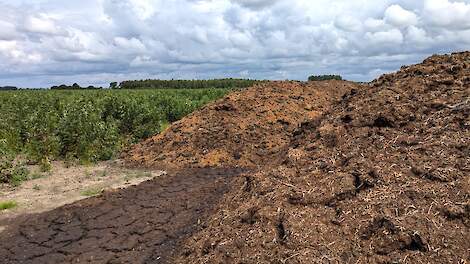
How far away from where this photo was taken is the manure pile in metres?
3.57

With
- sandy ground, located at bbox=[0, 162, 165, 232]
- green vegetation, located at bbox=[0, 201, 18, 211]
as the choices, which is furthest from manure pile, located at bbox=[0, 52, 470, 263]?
green vegetation, located at bbox=[0, 201, 18, 211]

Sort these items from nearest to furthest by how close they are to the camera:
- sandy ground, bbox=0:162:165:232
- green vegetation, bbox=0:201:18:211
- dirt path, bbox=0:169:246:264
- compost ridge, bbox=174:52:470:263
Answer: compost ridge, bbox=174:52:470:263, dirt path, bbox=0:169:246:264, green vegetation, bbox=0:201:18:211, sandy ground, bbox=0:162:165:232

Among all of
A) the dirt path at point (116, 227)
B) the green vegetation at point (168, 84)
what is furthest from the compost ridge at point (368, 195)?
the green vegetation at point (168, 84)

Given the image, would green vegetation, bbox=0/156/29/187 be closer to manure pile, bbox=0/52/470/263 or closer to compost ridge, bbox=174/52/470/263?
manure pile, bbox=0/52/470/263

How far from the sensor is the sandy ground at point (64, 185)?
7.48 metres

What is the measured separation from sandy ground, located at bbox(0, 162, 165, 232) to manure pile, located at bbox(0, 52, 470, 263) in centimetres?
51

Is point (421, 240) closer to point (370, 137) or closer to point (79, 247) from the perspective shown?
point (370, 137)

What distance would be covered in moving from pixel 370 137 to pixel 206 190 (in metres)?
3.42

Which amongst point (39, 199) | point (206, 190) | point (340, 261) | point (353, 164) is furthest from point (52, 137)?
point (340, 261)

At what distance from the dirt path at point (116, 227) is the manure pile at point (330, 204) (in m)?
0.02

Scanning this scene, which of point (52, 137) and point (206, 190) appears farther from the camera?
point (52, 137)

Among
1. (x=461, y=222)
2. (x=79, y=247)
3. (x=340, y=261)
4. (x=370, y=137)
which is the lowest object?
(x=79, y=247)

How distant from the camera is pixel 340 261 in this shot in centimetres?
343

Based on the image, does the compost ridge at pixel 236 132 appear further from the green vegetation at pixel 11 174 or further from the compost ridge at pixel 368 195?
the compost ridge at pixel 368 195
